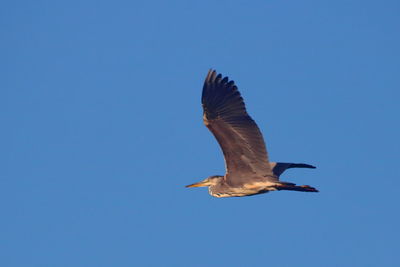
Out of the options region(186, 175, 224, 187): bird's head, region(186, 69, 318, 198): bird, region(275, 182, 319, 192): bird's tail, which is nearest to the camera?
region(275, 182, 319, 192): bird's tail

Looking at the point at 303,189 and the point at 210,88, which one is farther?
the point at 210,88

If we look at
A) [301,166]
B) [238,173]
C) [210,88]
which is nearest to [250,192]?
[238,173]

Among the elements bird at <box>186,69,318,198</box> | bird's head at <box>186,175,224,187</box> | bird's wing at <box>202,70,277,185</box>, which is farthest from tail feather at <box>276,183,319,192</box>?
bird's head at <box>186,175,224,187</box>

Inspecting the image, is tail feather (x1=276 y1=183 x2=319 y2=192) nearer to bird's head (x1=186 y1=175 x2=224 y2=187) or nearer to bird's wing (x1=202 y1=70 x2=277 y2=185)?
bird's wing (x1=202 y1=70 x2=277 y2=185)

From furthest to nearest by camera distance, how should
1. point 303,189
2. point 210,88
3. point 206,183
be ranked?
1. point 206,183
2. point 210,88
3. point 303,189

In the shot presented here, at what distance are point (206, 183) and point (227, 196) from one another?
44.7 inches

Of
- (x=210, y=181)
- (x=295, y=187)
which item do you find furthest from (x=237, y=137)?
(x=210, y=181)

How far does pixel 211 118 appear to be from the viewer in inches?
490

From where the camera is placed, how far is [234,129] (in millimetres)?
12211

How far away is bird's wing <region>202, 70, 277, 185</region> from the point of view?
1216 cm

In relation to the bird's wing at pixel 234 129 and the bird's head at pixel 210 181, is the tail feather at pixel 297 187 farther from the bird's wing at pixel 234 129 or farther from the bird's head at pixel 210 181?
the bird's head at pixel 210 181

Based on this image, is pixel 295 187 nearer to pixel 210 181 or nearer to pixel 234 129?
pixel 234 129

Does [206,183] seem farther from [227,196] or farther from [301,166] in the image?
[301,166]

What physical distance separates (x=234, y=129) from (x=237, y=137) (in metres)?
0.17
